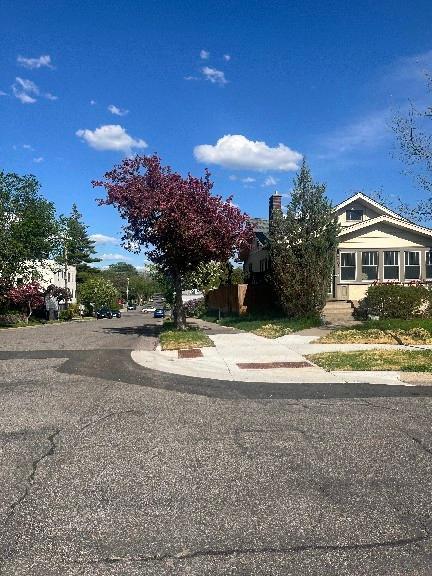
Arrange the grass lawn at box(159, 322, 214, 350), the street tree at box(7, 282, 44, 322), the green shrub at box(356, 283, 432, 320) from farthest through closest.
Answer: the street tree at box(7, 282, 44, 322) < the green shrub at box(356, 283, 432, 320) < the grass lawn at box(159, 322, 214, 350)

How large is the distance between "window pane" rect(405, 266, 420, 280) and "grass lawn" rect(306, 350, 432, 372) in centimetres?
1277

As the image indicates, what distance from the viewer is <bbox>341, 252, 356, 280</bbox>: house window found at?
26105 mm

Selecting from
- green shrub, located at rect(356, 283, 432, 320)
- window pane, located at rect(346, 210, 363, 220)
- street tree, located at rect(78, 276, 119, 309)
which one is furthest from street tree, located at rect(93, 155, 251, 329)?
street tree, located at rect(78, 276, 119, 309)

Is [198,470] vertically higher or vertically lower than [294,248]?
lower

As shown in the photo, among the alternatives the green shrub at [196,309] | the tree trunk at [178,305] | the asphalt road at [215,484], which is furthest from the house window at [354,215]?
the asphalt road at [215,484]

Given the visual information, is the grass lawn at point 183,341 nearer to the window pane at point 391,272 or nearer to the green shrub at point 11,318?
the window pane at point 391,272

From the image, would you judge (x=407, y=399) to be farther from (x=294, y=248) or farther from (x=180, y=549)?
(x=294, y=248)

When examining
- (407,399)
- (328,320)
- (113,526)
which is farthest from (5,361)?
(328,320)

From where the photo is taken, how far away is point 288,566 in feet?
12.0

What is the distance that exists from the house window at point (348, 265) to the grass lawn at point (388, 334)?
718cm

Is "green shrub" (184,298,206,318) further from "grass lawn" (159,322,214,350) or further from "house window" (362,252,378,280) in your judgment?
"grass lawn" (159,322,214,350)

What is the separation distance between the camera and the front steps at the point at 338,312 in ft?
75.6

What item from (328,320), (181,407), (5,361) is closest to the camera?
(181,407)

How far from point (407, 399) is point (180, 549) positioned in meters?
6.18
